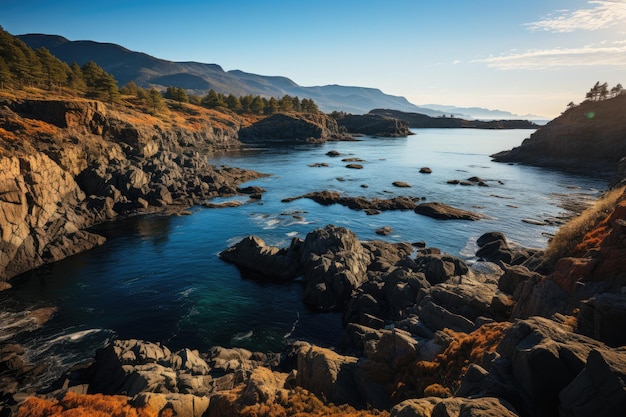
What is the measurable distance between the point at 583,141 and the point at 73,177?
163m

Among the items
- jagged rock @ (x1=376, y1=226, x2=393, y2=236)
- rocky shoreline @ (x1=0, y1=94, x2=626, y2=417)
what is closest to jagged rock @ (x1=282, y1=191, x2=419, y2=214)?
jagged rock @ (x1=376, y1=226, x2=393, y2=236)

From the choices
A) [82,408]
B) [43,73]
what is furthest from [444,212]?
[43,73]

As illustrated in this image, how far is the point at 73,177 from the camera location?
6800cm

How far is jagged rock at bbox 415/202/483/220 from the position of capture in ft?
228

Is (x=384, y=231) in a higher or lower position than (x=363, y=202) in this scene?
lower

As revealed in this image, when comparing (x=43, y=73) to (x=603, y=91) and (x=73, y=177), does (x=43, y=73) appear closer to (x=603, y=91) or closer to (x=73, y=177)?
(x=73, y=177)

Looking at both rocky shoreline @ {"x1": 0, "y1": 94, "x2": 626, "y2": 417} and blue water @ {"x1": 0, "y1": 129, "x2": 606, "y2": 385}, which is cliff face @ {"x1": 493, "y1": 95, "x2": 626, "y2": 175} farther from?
rocky shoreline @ {"x1": 0, "y1": 94, "x2": 626, "y2": 417}

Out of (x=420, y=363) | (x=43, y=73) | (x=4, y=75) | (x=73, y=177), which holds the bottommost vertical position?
(x=420, y=363)

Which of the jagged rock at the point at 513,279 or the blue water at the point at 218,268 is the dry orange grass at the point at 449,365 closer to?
the jagged rock at the point at 513,279

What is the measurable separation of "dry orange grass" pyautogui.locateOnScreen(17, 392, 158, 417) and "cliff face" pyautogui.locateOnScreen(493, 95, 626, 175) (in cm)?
14174

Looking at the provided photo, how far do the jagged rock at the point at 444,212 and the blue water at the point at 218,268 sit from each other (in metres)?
2.04

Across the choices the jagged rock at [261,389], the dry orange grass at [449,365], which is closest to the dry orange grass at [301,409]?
the jagged rock at [261,389]

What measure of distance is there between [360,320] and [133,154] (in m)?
78.8

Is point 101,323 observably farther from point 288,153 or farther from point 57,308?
point 288,153
